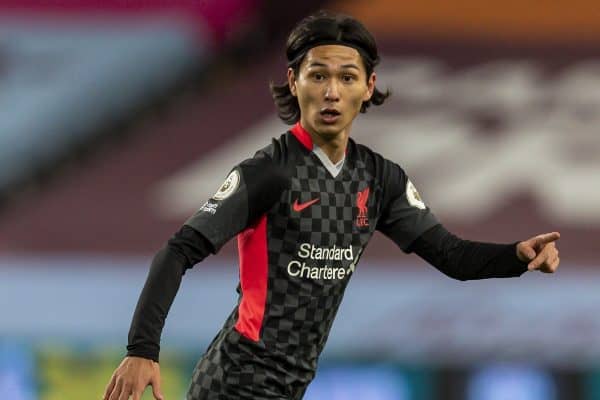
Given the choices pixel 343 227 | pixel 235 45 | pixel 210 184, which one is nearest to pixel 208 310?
pixel 210 184

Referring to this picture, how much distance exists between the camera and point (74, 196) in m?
7.15

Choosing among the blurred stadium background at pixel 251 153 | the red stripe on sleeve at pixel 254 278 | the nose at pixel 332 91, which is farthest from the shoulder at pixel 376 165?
the blurred stadium background at pixel 251 153

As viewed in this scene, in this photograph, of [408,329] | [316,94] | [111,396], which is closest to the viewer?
[111,396]

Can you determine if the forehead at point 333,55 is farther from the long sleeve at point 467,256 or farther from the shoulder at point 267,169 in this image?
the long sleeve at point 467,256

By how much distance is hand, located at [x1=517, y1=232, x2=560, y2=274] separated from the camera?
3158mm

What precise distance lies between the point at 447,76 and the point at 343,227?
419 cm

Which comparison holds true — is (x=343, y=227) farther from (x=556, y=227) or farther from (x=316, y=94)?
(x=556, y=227)

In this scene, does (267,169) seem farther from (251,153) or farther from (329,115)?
(251,153)

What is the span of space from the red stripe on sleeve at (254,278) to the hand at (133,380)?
1.30 ft

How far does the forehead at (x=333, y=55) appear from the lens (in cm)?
319

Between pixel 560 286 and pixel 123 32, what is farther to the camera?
pixel 123 32

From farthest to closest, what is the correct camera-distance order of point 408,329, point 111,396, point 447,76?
point 447,76 < point 408,329 < point 111,396

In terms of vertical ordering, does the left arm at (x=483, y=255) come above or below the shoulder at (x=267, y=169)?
below

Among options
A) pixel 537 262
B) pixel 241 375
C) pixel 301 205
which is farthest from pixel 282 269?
pixel 537 262
